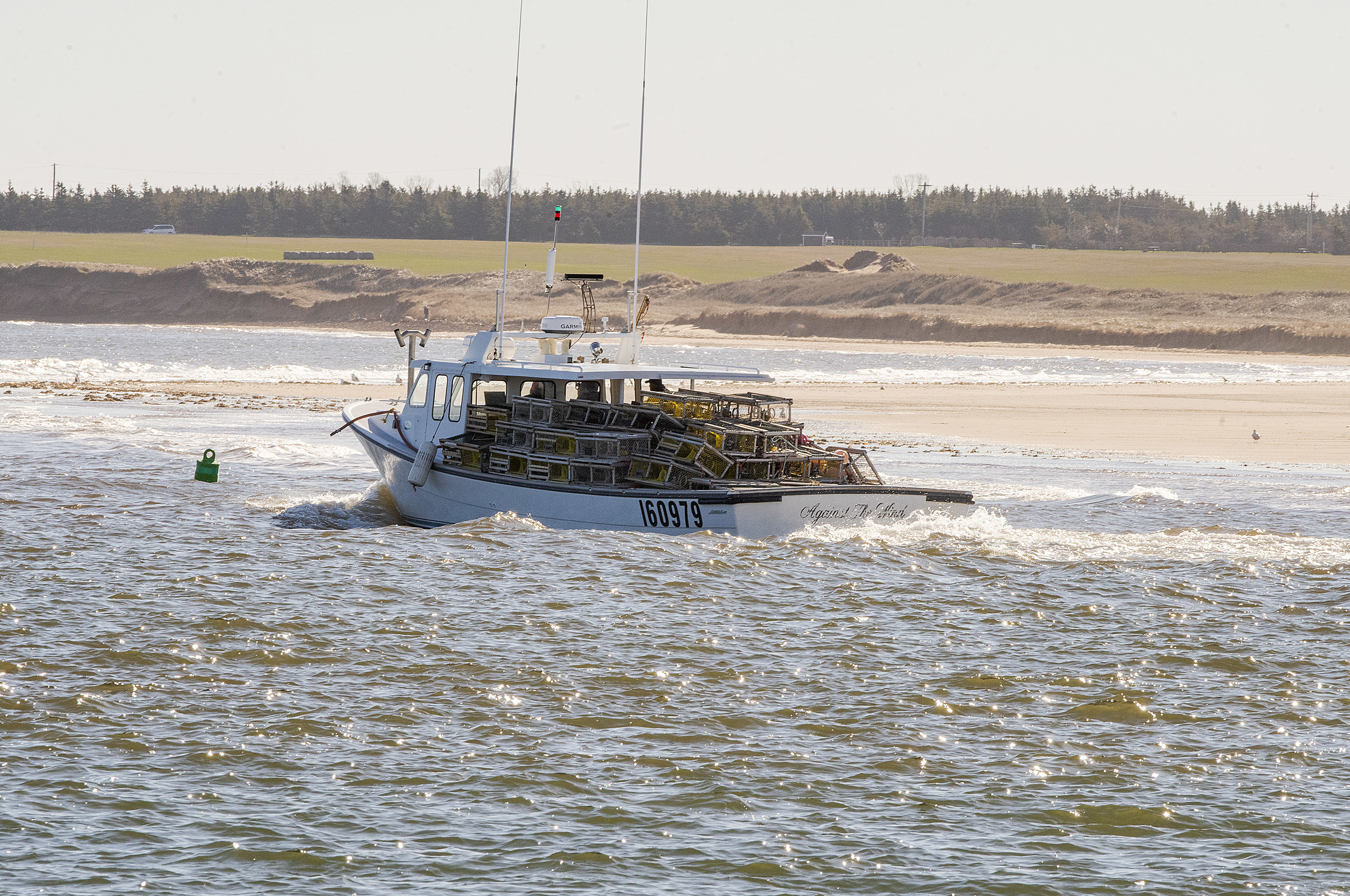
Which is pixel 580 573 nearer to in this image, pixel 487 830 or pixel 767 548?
pixel 767 548

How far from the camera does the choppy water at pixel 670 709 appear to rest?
6922 millimetres

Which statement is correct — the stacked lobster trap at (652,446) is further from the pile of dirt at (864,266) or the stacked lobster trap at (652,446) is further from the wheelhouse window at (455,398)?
the pile of dirt at (864,266)

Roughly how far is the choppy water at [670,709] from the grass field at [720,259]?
76.6m

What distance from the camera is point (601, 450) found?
15.5 m

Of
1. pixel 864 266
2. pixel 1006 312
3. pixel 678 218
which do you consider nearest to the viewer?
pixel 1006 312

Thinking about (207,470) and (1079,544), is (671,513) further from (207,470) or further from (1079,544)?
(207,470)

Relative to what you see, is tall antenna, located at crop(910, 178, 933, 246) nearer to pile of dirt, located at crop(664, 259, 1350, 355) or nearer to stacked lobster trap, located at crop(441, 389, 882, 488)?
pile of dirt, located at crop(664, 259, 1350, 355)

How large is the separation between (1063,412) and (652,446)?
2105cm

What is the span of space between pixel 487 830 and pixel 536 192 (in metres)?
165

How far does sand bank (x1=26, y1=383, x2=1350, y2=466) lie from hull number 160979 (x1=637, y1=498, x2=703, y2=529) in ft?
32.7

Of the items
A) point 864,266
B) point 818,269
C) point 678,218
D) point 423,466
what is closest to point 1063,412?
point 423,466

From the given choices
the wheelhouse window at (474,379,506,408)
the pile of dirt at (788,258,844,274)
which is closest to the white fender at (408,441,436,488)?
the wheelhouse window at (474,379,506,408)

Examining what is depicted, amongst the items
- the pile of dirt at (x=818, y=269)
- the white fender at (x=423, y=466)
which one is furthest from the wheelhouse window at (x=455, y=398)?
the pile of dirt at (x=818, y=269)

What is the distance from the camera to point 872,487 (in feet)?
48.5
